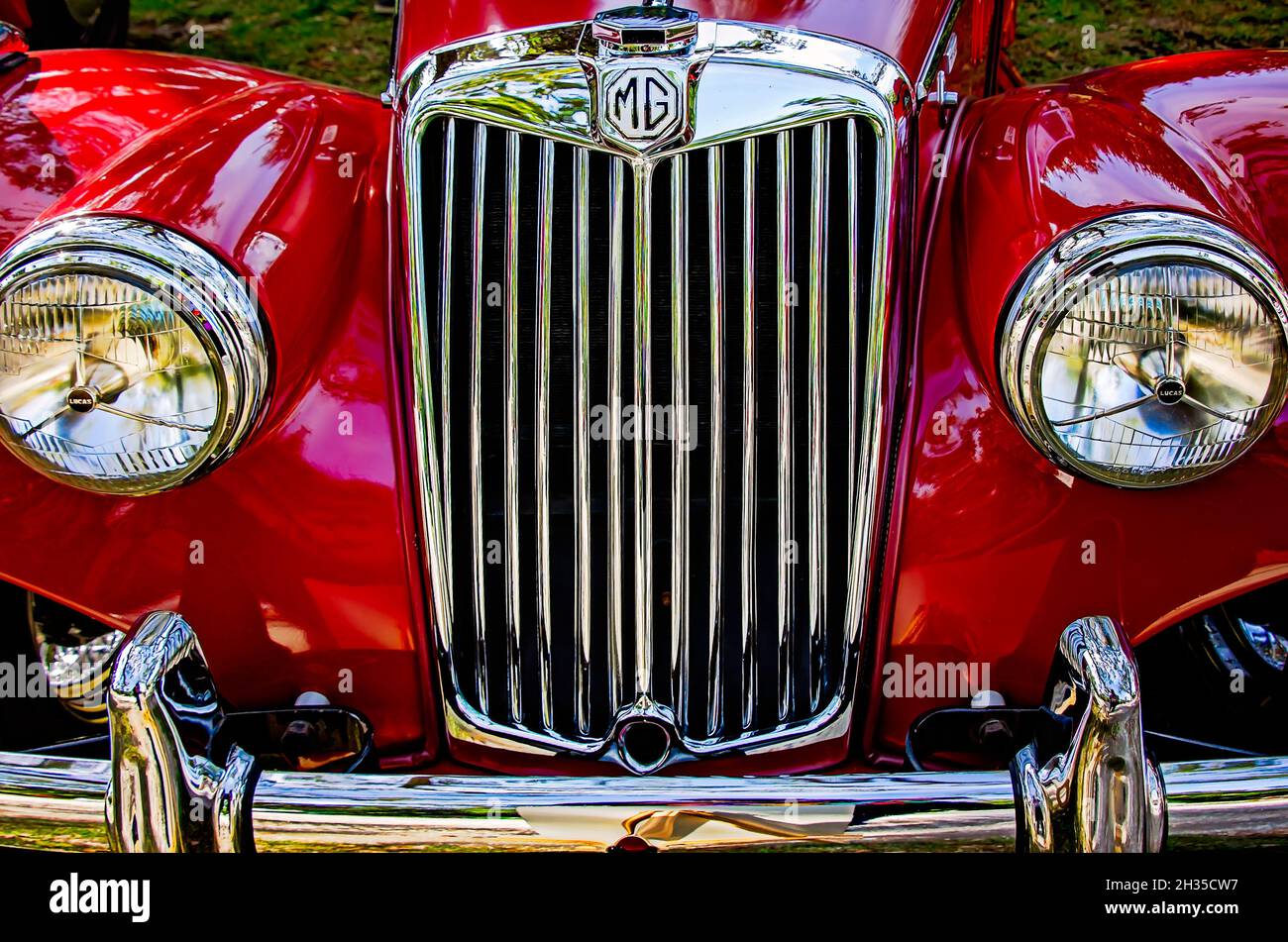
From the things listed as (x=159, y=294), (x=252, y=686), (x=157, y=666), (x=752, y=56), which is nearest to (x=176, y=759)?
(x=157, y=666)

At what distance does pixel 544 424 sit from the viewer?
1.78m

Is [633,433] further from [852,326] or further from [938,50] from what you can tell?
[938,50]

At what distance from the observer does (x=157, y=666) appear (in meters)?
1.53

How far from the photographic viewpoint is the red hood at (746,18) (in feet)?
6.28

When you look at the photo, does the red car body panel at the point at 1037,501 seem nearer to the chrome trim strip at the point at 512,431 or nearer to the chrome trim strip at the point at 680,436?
the chrome trim strip at the point at 680,436

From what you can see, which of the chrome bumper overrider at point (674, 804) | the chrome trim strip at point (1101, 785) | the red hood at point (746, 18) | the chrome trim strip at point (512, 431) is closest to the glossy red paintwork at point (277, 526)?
the chrome trim strip at point (512, 431)

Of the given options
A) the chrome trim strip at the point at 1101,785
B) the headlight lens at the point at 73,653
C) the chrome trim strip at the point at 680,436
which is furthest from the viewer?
the headlight lens at the point at 73,653

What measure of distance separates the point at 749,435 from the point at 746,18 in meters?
0.68

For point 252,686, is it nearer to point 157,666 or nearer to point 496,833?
point 157,666

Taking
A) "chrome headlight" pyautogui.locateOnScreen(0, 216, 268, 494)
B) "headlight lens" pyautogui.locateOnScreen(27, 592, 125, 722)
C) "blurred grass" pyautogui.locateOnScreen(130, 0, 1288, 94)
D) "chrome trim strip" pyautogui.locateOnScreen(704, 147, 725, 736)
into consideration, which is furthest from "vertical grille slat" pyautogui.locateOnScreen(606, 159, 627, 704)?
"blurred grass" pyautogui.locateOnScreen(130, 0, 1288, 94)

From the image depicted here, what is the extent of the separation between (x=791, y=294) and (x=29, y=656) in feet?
4.39

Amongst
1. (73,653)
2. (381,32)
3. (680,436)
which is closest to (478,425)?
(680,436)

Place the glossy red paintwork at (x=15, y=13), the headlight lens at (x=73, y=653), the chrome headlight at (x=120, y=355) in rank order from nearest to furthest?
the chrome headlight at (x=120, y=355) → the headlight lens at (x=73, y=653) → the glossy red paintwork at (x=15, y=13)

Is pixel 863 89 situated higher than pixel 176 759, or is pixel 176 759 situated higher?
pixel 863 89
